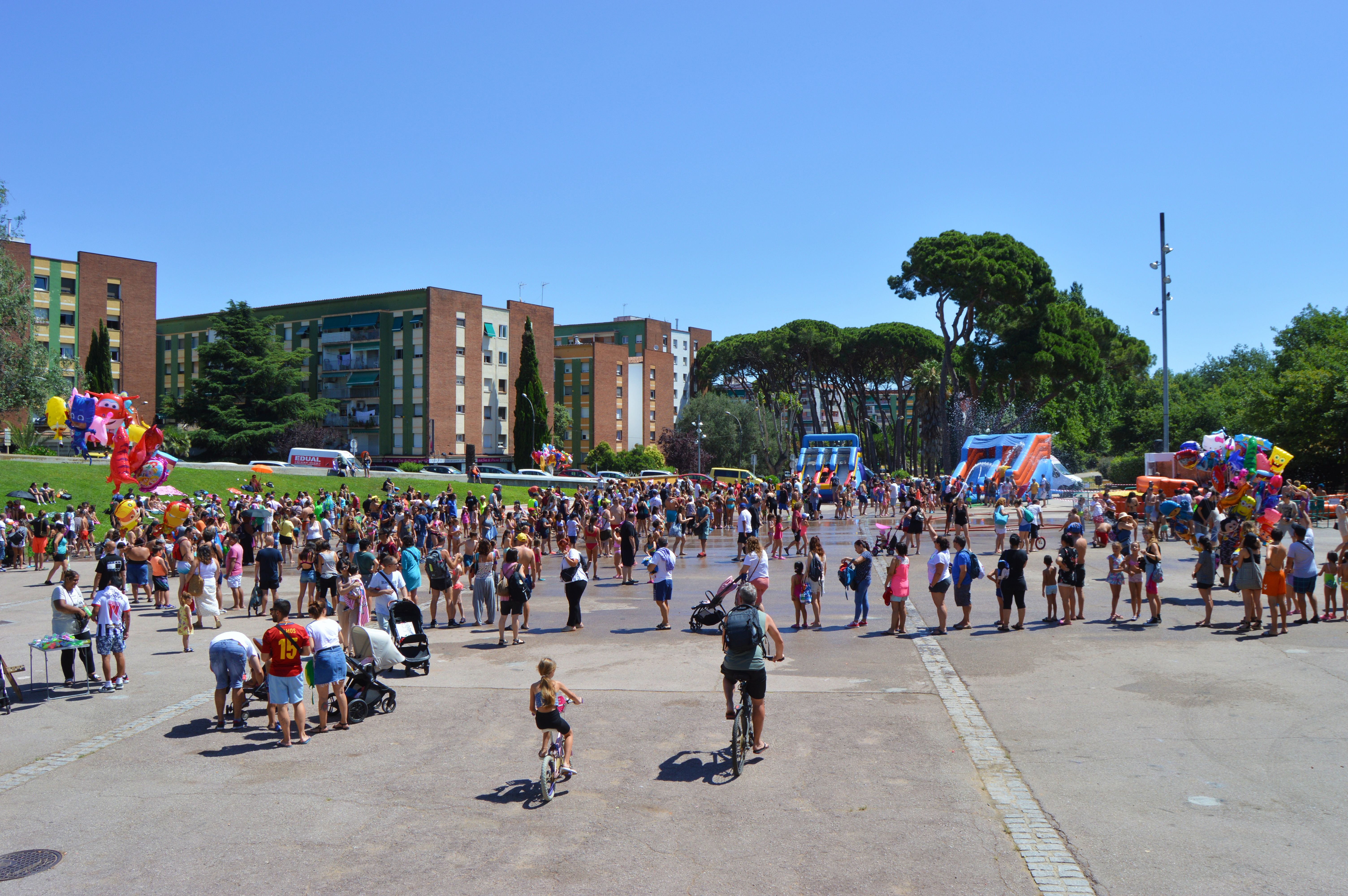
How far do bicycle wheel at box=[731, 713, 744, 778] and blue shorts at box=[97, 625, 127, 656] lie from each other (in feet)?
24.5

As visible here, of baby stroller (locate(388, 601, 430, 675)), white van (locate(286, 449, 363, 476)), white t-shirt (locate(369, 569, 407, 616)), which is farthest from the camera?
white van (locate(286, 449, 363, 476))

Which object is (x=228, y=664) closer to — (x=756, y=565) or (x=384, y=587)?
(x=384, y=587)

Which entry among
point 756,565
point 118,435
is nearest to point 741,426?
point 118,435

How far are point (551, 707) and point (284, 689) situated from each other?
296 centimetres

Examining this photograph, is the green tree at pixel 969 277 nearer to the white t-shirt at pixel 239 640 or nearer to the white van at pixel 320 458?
the white van at pixel 320 458

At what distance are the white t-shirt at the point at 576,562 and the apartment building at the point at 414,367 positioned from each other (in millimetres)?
60594

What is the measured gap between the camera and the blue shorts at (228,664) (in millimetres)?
9055

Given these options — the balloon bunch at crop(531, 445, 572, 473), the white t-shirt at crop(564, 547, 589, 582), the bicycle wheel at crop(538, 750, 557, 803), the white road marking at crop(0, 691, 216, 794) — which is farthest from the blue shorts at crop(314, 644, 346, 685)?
the balloon bunch at crop(531, 445, 572, 473)

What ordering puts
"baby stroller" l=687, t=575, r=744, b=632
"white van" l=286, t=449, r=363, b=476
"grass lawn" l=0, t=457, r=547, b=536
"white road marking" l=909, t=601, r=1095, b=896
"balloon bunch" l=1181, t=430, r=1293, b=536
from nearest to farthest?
"white road marking" l=909, t=601, r=1095, b=896 < "baby stroller" l=687, t=575, r=744, b=632 < "balloon bunch" l=1181, t=430, r=1293, b=536 < "grass lawn" l=0, t=457, r=547, b=536 < "white van" l=286, t=449, r=363, b=476

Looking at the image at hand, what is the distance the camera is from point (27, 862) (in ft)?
19.6

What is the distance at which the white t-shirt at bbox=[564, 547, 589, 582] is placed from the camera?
45.3 feet

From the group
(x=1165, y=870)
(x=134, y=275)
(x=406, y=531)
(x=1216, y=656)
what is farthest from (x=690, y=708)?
(x=134, y=275)

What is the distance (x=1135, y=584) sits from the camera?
550 inches

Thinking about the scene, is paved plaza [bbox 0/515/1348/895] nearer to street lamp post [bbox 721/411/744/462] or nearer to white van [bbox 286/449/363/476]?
white van [bbox 286/449/363/476]
